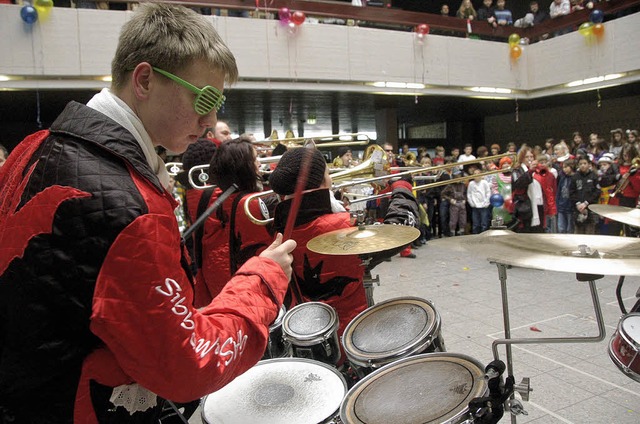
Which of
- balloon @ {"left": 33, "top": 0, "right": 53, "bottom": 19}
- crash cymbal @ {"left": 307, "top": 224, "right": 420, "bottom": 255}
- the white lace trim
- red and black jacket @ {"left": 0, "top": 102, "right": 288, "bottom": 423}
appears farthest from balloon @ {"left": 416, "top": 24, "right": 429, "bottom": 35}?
the white lace trim

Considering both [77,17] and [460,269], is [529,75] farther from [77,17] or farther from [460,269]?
[77,17]

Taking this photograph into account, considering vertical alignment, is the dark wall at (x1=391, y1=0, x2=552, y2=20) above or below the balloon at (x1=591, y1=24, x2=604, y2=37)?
above

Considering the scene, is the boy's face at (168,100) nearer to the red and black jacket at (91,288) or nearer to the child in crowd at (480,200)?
the red and black jacket at (91,288)

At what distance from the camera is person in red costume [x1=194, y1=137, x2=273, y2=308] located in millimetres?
3080

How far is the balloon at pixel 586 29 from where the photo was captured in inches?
444

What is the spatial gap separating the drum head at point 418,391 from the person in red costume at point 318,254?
93 cm

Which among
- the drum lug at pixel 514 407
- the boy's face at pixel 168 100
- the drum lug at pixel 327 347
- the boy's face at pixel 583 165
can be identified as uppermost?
the boy's face at pixel 168 100

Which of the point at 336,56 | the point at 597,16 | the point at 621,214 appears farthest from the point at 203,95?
the point at 597,16

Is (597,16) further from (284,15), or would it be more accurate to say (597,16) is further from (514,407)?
(514,407)

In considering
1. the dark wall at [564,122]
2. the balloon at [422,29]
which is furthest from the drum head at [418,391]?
the dark wall at [564,122]

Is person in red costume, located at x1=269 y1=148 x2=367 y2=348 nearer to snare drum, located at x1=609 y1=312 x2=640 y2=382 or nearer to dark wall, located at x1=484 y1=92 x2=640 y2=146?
snare drum, located at x1=609 y1=312 x2=640 y2=382

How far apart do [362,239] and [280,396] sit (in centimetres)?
89

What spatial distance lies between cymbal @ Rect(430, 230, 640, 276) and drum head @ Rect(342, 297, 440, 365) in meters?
0.33

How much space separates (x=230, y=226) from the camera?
315cm
